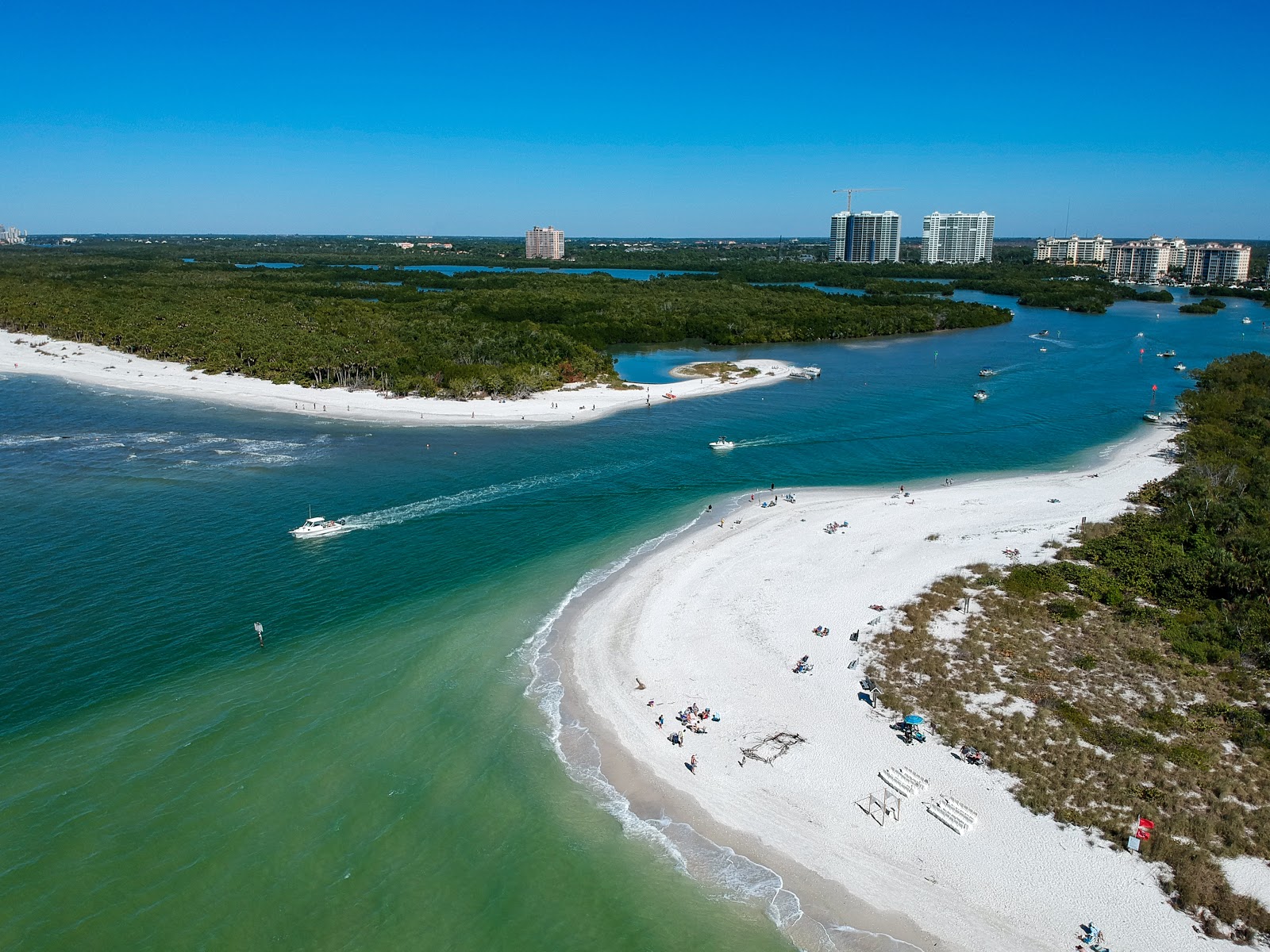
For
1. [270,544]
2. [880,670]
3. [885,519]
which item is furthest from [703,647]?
[270,544]

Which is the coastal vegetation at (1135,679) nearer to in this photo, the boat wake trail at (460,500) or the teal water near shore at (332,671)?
the teal water near shore at (332,671)

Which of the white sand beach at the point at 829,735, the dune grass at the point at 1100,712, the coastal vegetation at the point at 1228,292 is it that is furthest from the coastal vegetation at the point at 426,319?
the coastal vegetation at the point at 1228,292

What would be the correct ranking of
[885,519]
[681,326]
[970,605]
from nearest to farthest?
[970,605]
[885,519]
[681,326]

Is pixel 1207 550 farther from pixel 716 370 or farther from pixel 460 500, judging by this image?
pixel 716 370

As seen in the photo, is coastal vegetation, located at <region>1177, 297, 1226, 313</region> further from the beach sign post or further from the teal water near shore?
the beach sign post

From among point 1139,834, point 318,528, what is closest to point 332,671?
point 318,528

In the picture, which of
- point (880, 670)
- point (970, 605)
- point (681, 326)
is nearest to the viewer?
point (880, 670)

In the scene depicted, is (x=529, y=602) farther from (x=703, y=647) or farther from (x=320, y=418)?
(x=320, y=418)
